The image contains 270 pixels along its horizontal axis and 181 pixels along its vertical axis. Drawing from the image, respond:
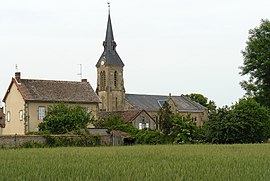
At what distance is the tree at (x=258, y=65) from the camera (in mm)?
55094

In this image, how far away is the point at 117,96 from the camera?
96938mm

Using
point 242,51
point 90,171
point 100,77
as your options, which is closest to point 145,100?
point 100,77

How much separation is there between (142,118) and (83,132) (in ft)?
94.6

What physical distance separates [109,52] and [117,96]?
7969mm

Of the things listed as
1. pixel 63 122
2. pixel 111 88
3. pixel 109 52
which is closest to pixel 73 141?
pixel 63 122

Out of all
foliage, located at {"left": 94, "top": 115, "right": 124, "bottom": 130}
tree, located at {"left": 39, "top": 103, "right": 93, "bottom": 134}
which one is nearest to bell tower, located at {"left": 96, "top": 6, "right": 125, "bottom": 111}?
foliage, located at {"left": 94, "top": 115, "right": 124, "bottom": 130}

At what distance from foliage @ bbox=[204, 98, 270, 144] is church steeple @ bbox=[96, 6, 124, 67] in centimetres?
5199

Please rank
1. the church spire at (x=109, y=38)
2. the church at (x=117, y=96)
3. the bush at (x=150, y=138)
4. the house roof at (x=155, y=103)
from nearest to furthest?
the bush at (x=150, y=138), the house roof at (x=155, y=103), the church at (x=117, y=96), the church spire at (x=109, y=38)

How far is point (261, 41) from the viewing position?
184 ft

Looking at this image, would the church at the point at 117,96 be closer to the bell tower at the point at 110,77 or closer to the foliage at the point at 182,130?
the bell tower at the point at 110,77

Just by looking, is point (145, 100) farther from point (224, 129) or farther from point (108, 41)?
point (224, 129)

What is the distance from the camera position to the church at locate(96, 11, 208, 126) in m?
95.5

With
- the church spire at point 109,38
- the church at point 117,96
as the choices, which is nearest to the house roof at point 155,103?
the church at point 117,96

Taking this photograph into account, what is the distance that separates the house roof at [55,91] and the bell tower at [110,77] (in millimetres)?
31426
